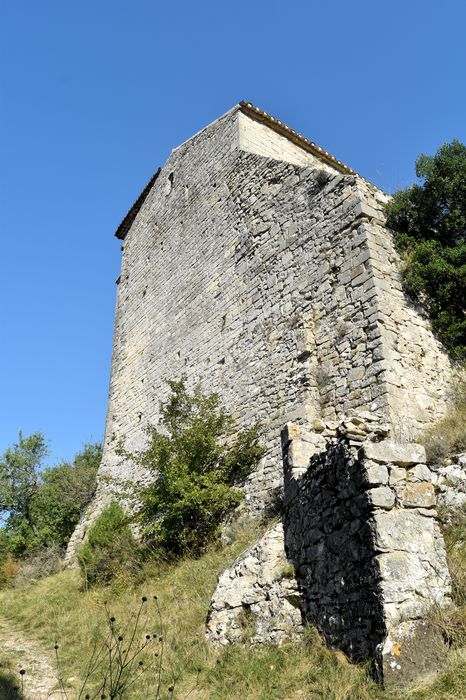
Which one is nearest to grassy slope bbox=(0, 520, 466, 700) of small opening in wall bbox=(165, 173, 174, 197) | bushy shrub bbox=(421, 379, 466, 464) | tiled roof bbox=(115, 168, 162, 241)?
bushy shrub bbox=(421, 379, 466, 464)

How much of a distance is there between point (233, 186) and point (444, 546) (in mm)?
9793

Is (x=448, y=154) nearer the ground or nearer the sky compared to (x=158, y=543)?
nearer the sky

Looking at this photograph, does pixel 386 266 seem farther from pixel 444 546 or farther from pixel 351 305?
pixel 444 546

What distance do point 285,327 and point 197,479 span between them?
2972 millimetres

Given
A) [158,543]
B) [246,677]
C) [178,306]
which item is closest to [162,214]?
[178,306]

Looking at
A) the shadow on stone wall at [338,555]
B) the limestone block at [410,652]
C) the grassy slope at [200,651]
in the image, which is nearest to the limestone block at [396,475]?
the shadow on stone wall at [338,555]

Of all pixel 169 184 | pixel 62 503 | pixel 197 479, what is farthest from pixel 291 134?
pixel 62 503

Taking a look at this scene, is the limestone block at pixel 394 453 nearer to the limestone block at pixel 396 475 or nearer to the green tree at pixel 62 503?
the limestone block at pixel 396 475

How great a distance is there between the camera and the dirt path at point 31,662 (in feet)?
17.0

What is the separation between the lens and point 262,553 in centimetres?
587

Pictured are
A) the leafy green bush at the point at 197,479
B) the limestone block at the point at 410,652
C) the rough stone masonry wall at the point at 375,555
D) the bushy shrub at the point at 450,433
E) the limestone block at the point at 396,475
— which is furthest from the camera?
the leafy green bush at the point at 197,479

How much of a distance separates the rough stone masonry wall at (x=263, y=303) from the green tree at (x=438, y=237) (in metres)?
0.35

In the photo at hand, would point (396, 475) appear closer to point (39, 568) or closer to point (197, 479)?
point (197, 479)

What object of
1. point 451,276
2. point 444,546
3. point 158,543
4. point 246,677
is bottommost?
point 246,677
